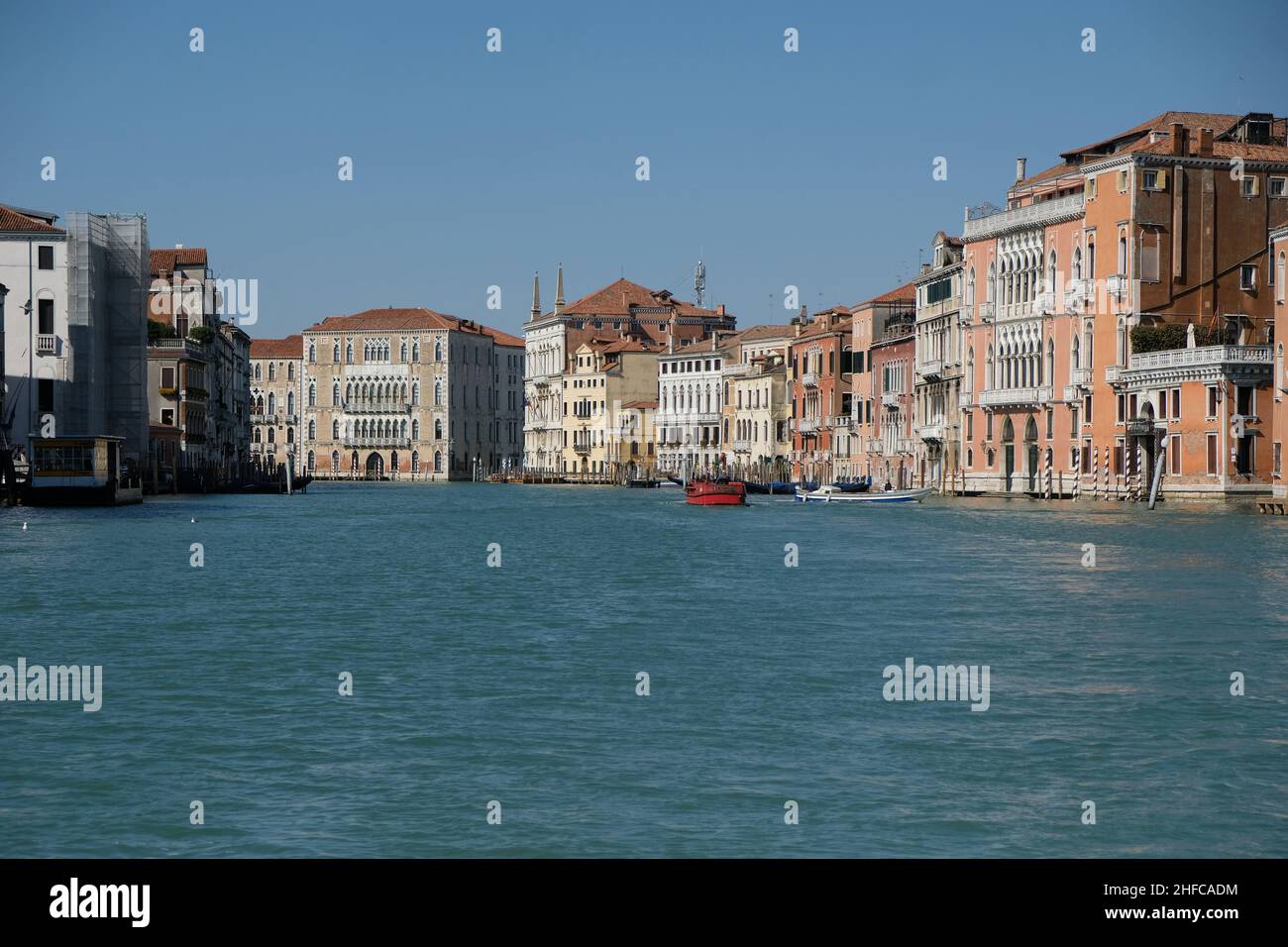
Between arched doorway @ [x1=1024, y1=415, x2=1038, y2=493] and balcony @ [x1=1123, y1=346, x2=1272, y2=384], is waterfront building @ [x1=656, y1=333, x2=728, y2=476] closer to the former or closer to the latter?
arched doorway @ [x1=1024, y1=415, x2=1038, y2=493]

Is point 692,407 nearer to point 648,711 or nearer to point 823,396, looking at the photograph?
point 823,396

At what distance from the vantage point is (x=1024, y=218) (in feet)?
182

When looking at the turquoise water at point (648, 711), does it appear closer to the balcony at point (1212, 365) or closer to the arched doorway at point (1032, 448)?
the balcony at point (1212, 365)

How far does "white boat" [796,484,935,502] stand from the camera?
54156mm

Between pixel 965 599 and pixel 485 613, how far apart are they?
5504 mm

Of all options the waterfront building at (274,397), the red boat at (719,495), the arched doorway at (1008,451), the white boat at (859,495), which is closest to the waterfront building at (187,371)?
the red boat at (719,495)

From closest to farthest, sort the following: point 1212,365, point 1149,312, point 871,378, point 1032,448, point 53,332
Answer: point 1212,365 < point 53,332 < point 1149,312 < point 1032,448 < point 871,378

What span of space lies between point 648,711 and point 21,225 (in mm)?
40376

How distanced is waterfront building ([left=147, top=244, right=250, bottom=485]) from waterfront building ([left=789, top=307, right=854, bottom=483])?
80.8 ft

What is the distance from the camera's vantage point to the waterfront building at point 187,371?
208 feet

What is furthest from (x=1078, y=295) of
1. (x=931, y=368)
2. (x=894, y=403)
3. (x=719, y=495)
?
(x=894, y=403)

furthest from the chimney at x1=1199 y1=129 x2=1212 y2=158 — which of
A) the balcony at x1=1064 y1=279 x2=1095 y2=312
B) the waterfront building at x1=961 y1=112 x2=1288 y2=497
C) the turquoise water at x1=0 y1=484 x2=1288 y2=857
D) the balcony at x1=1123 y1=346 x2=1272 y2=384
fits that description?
the turquoise water at x1=0 y1=484 x2=1288 y2=857

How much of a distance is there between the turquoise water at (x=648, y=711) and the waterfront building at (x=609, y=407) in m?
74.5

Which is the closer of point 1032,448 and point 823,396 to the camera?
point 1032,448
